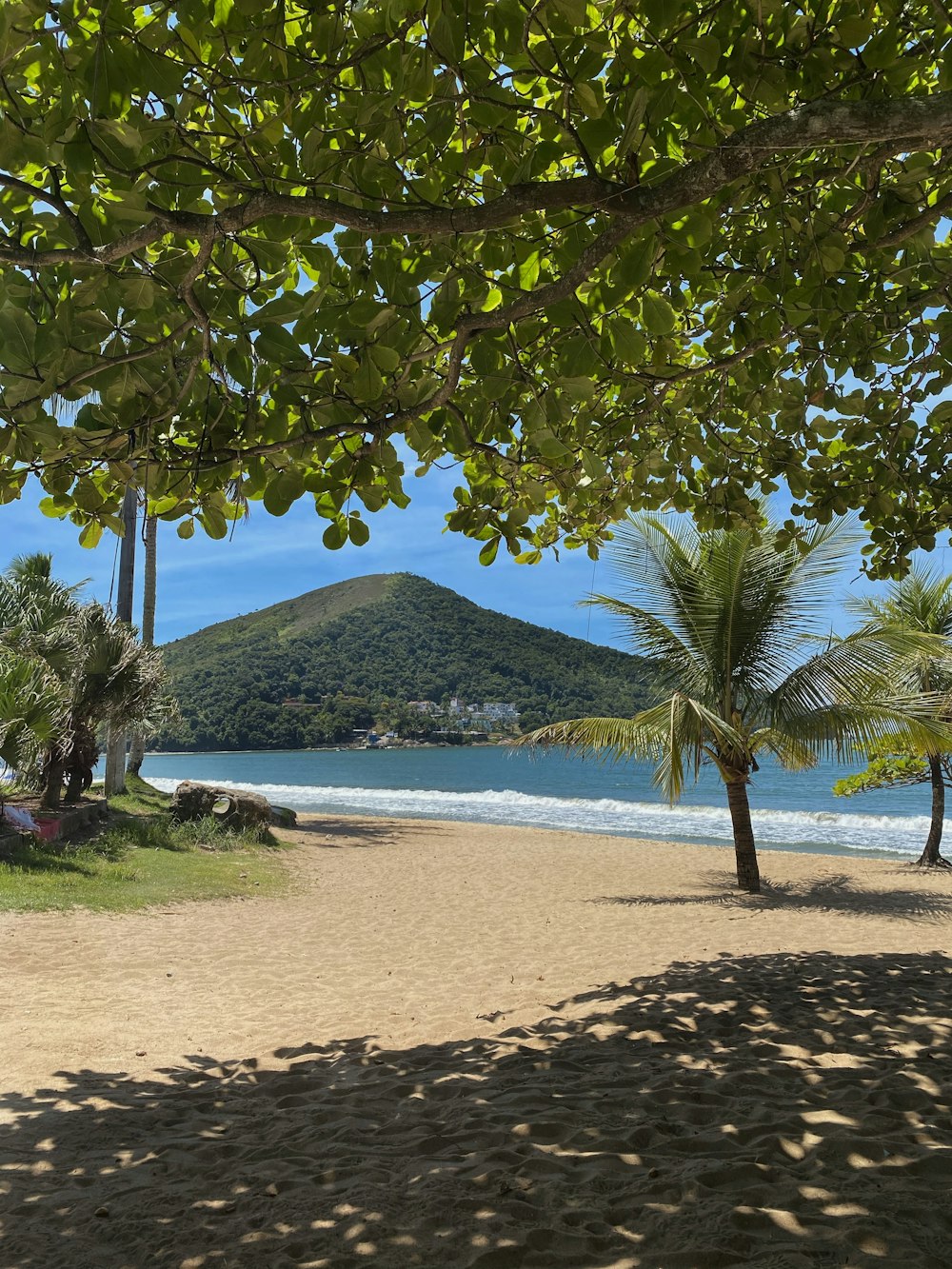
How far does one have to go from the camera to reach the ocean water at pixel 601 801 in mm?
24625

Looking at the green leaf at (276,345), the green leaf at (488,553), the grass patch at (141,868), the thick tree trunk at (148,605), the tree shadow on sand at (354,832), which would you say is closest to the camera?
the green leaf at (276,345)

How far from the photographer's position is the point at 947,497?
202 inches

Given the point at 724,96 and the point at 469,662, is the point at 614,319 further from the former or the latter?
the point at 469,662

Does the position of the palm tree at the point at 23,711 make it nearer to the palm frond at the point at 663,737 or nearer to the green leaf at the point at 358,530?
the palm frond at the point at 663,737

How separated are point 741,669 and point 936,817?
7.05 meters

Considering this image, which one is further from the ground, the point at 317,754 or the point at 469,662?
the point at 469,662

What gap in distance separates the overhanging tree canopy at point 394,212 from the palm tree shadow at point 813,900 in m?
7.73

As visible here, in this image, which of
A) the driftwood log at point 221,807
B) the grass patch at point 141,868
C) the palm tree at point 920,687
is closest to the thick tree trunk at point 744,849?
the palm tree at point 920,687

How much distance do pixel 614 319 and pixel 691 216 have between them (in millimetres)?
349

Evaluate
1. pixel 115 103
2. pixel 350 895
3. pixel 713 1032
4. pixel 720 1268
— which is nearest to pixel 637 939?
pixel 713 1032

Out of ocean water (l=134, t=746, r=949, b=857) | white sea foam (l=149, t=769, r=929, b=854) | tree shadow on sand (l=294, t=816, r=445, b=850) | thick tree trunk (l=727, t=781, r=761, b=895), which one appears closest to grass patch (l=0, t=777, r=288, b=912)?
tree shadow on sand (l=294, t=816, r=445, b=850)

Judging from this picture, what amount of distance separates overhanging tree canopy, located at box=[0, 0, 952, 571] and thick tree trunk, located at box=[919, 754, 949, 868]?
12.7 meters

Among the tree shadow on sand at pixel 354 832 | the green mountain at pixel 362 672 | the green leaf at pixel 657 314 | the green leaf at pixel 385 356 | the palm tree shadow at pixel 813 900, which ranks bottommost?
the tree shadow on sand at pixel 354 832

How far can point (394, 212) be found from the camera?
2.40 m
